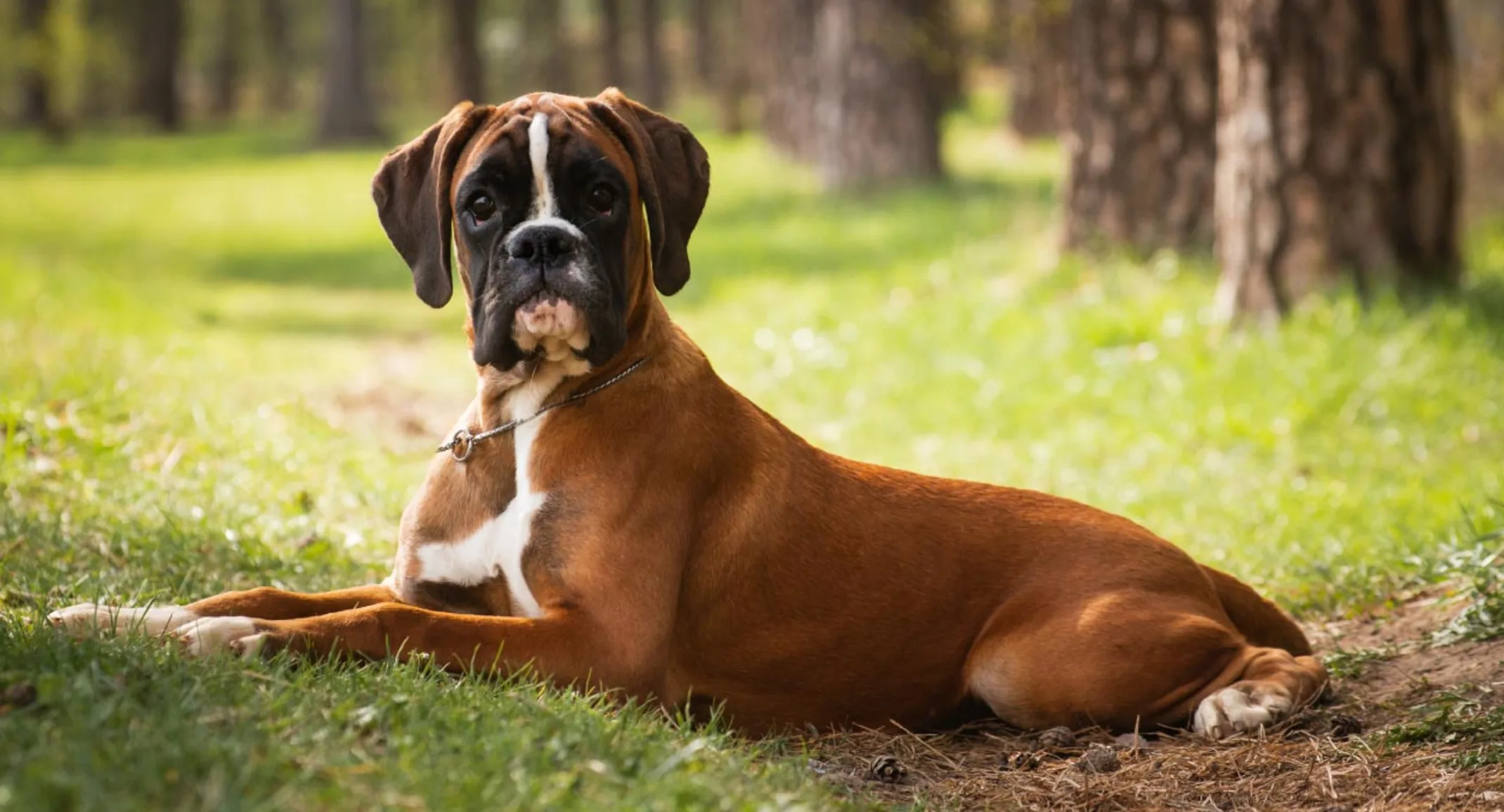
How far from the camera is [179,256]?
18.0 meters

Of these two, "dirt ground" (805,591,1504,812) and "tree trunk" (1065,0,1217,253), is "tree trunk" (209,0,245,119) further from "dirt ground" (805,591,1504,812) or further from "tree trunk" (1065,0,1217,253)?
"dirt ground" (805,591,1504,812)

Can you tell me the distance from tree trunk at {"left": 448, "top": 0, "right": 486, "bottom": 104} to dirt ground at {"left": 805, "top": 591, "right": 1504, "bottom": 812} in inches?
1275

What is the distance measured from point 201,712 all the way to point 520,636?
94 cm

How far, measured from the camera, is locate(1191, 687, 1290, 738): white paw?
4.60 metres

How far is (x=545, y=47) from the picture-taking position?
184 feet

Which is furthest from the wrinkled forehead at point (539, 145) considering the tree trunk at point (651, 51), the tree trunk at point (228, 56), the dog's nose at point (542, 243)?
the tree trunk at point (228, 56)

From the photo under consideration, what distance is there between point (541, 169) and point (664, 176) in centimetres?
45

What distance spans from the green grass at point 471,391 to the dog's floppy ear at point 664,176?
1.30 metres

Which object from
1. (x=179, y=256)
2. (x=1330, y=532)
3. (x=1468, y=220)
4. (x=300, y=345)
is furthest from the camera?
(x=179, y=256)

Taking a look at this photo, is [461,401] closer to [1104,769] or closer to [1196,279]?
[1196,279]

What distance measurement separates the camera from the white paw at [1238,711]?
460cm

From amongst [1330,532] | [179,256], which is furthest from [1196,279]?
[179,256]

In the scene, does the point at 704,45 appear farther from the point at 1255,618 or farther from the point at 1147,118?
the point at 1255,618

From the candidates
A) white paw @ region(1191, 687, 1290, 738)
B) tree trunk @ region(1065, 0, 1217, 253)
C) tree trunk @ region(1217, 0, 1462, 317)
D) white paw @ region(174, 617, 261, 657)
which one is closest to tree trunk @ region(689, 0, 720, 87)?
tree trunk @ region(1065, 0, 1217, 253)
